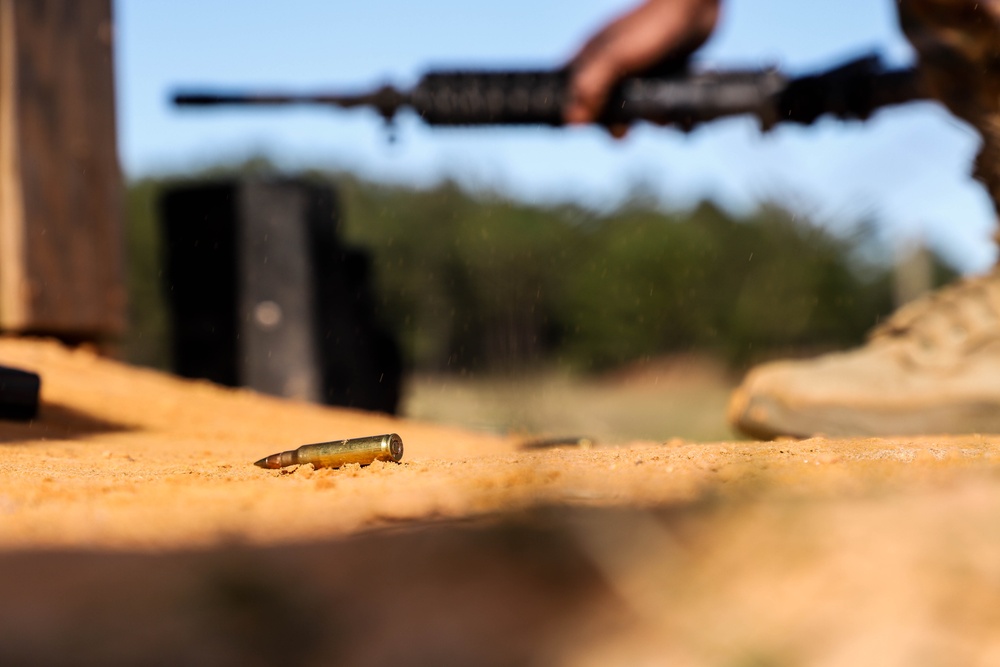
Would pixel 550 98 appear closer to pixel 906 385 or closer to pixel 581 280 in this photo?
pixel 906 385

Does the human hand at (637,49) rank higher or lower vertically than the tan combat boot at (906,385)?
higher

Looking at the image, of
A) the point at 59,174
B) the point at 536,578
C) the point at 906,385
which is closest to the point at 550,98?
the point at 59,174

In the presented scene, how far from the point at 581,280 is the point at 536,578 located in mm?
13652

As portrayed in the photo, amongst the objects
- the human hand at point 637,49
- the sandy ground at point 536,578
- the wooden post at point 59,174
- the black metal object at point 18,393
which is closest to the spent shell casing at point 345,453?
the sandy ground at point 536,578

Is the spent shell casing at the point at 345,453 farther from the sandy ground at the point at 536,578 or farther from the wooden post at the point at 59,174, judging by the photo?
the wooden post at the point at 59,174

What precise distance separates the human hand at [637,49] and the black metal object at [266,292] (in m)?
1.64

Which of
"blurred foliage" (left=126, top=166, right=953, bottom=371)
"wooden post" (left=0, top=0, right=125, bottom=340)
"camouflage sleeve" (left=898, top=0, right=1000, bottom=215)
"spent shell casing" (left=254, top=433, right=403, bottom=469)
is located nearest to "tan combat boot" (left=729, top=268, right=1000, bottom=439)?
"blurred foliage" (left=126, top=166, right=953, bottom=371)

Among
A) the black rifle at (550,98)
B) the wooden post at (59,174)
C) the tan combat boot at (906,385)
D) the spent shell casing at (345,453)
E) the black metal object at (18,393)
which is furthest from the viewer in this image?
the black rifle at (550,98)

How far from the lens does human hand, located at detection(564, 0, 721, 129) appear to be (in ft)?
16.6

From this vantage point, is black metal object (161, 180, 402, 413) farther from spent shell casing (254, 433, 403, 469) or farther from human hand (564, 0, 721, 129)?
spent shell casing (254, 433, 403, 469)

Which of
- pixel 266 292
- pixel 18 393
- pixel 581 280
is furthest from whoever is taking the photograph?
pixel 581 280

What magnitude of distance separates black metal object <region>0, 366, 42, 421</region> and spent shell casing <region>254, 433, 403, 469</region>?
1.27 metres

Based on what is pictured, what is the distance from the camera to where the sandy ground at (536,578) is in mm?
682

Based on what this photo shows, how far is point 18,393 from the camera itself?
109 inches
